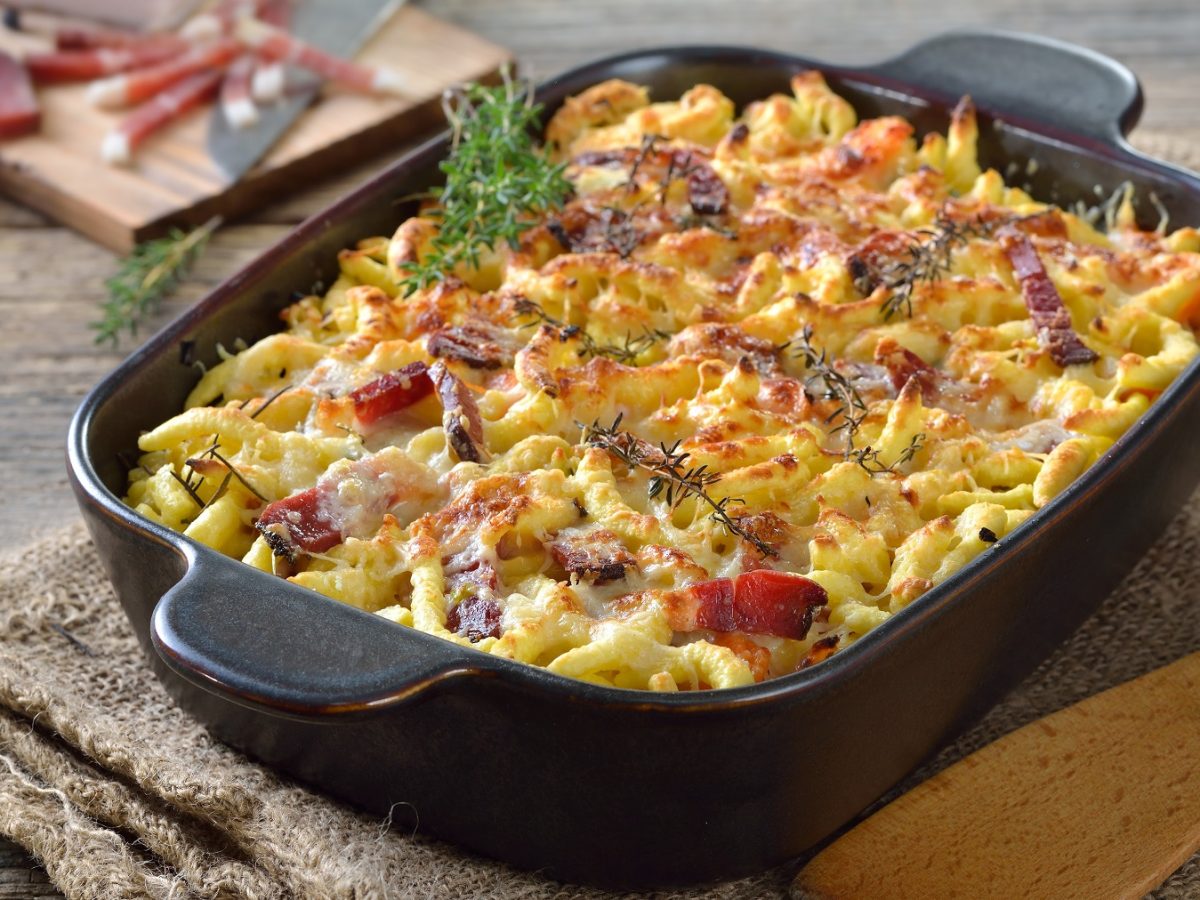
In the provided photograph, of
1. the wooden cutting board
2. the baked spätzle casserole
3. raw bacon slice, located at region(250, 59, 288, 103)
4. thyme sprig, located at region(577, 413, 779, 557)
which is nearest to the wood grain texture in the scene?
the baked spätzle casserole

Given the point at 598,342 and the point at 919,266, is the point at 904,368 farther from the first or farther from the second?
the point at 598,342

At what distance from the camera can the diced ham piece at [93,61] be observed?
461 cm

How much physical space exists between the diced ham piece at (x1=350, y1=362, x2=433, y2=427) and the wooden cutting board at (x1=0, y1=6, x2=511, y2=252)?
167 centimetres

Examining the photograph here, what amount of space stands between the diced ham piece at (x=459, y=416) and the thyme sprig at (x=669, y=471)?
167mm

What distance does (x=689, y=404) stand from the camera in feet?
8.68

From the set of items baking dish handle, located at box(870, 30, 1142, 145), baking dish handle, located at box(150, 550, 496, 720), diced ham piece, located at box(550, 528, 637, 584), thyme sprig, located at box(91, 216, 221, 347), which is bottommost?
thyme sprig, located at box(91, 216, 221, 347)

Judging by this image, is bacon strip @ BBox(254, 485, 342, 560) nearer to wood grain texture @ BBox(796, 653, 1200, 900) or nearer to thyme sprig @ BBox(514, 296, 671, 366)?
thyme sprig @ BBox(514, 296, 671, 366)

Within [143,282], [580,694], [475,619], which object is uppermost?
[580,694]

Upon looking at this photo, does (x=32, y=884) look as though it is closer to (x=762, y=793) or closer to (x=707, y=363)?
(x=762, y=793)

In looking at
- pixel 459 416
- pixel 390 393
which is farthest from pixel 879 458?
pixel 390 393

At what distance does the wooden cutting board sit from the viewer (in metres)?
4.13

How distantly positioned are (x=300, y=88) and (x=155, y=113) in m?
0.42

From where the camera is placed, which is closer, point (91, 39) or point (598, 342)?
point (598, 342)

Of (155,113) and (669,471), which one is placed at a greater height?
(669,471)
